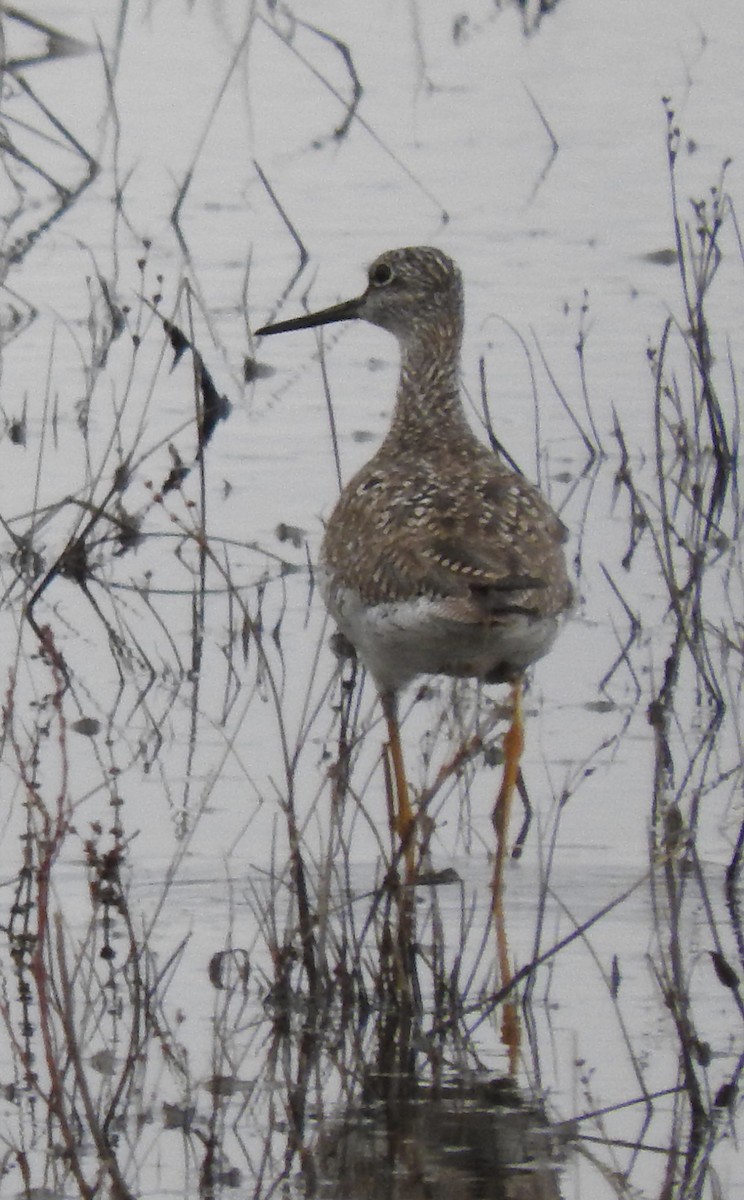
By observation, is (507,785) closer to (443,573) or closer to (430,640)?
(430,640)

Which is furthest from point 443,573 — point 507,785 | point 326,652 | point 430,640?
point 326,652

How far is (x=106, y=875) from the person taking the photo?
193 inches

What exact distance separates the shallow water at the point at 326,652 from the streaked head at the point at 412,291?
25 cm

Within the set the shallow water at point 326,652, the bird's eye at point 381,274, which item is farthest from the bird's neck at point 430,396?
the shallow water at point 326,652

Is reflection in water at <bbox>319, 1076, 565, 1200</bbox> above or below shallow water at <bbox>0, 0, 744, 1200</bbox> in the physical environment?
below

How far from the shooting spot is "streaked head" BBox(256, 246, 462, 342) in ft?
22.9

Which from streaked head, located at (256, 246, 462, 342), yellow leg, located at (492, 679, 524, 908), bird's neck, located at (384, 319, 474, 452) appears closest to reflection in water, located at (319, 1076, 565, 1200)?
yellow leg, located at (492, 679, 524, 908)

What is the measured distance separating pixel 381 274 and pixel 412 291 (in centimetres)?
10

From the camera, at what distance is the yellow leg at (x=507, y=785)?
5648 mm

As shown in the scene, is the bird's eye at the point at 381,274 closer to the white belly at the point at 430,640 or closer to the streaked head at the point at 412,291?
the streaked head at the point at 412,291

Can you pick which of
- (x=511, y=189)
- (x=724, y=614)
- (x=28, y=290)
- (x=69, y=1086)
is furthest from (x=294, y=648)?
(x=511, y=189)

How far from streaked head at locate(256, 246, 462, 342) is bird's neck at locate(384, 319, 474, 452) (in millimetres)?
29

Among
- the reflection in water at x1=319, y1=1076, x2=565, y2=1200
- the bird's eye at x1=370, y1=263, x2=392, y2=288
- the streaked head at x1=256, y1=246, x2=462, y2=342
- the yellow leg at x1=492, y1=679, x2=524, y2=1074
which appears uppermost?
the bird's eye at x1=370, y1=263, x2=392, y2=288

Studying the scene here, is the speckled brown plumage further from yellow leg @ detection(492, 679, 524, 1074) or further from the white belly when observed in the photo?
yellow leg @ detection(492, 679, 524, 1074)
